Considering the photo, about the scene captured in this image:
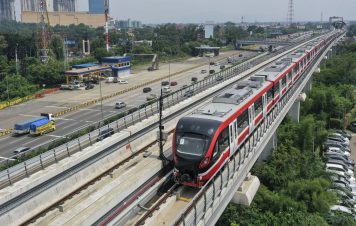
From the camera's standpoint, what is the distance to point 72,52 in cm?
12900

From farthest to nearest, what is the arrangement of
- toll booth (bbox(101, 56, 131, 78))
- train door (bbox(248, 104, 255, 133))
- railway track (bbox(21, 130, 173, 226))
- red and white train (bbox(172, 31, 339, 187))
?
toll booth (bbox(101, 56, 131, 78)) < train door (bbox(248, 104, 255, 133)) < red and white train (bbox(172, 31, 339, 187)) < railway track (bbox(21, 130, 173, 226))

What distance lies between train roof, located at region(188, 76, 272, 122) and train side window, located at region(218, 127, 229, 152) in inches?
22.1

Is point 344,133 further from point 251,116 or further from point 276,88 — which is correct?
point 251,116

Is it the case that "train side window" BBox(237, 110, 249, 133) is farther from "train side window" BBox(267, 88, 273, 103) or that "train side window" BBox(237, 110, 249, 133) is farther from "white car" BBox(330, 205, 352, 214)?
"white car" BBox(330, 205, 352, 214)

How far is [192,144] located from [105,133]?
6.96 meters

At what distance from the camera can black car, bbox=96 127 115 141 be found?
67.3 feet

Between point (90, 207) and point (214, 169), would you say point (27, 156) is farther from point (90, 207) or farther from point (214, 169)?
point (214, 169)

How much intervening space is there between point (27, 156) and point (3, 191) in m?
11.3

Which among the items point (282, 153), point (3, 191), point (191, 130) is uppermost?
point (191, 130)

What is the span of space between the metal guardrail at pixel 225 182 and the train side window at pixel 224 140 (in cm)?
69

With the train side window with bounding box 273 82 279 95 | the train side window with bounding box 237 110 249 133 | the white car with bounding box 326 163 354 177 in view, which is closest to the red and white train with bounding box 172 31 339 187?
the train side window with bounding box 237 110 249 133

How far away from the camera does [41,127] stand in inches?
1529

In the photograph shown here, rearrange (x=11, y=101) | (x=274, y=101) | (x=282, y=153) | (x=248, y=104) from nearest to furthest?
(x=248, y=104) → (x=274, y=101) → (x=282, y=153) → (x=11, y=101)

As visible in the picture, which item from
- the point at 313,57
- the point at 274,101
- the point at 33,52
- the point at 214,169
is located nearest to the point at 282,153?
the point at 274,101
